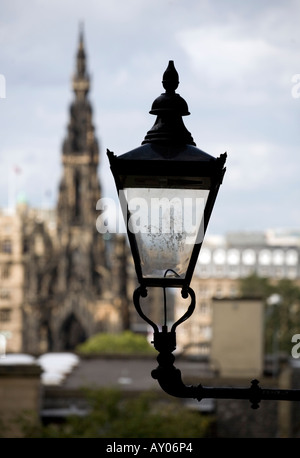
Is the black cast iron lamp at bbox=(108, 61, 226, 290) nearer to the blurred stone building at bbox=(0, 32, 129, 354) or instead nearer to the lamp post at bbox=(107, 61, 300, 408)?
the lamp post at bbox=(107, 61, 300, 408)

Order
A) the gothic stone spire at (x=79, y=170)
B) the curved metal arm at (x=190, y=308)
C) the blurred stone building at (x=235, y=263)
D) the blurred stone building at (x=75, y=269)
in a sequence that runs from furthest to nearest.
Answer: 1. the blurred stone building at (x=235, y=263)
2. the gothic stone spire at (x=79, y=170)
3. the blurred stone building at (x=75, y=269)
4. the curved metal arm at (x=190, y=308)

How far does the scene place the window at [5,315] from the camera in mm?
141500

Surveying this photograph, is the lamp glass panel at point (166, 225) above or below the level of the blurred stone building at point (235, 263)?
below

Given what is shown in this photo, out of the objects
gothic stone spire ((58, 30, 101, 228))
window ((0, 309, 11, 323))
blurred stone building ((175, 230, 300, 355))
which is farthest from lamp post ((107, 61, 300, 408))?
blurred stone building ((175, 230, 300, 355))

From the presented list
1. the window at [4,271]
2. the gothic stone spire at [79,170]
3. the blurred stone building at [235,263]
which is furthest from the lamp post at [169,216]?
the blurred stone building at [235,263]

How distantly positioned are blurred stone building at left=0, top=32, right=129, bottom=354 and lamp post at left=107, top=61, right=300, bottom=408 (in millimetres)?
113302

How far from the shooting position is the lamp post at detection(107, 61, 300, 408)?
6188mm

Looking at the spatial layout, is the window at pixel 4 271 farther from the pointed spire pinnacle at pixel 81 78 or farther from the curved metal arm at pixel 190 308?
the curved metal arm at pixel 190 308

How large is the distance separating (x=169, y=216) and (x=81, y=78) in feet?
413

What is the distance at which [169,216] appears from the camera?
20.3 ft

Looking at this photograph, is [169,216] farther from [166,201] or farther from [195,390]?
[195,390]

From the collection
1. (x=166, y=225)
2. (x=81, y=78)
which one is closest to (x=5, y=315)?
(x=81, y=78)
